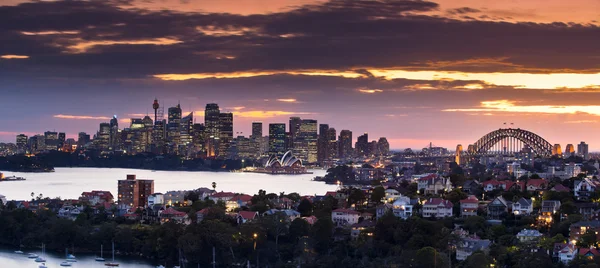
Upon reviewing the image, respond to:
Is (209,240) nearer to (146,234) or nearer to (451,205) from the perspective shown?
(146,234)

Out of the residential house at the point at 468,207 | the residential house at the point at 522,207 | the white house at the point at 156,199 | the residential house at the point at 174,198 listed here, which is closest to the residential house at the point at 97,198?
the white house at the point at 156,199

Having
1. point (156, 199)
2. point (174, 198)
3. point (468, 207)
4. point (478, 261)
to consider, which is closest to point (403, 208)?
point (468, 207)

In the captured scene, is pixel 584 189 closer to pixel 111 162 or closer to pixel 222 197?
pixel 222 197

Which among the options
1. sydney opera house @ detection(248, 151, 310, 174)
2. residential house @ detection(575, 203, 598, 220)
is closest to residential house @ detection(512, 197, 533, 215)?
residential house @ detection(575, 203, 598, 220)

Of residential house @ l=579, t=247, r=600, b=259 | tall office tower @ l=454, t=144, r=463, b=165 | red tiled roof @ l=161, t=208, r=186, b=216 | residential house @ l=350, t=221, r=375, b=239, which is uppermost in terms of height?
tall office tower @ l=454, t=144, r=463, b=165

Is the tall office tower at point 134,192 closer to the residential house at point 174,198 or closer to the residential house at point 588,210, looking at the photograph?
the residential house at point 174,198

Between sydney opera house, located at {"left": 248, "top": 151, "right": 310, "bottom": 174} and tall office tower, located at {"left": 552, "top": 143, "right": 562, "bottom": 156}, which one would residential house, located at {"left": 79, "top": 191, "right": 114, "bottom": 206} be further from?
sydney opera house, located at {"left": 248, "top": 151, "right": 310, "bottom": 174}
